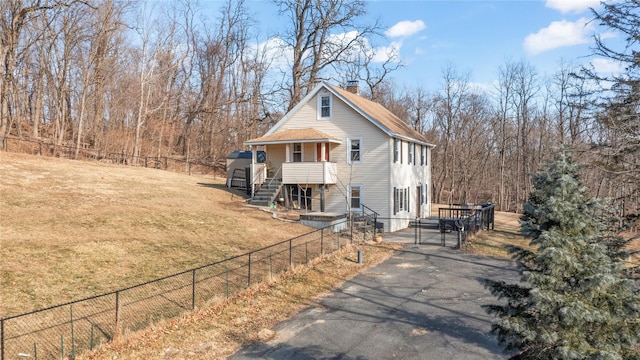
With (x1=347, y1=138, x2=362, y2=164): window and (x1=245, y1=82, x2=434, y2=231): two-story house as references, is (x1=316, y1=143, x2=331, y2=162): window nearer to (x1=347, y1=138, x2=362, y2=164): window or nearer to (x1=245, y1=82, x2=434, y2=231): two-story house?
(x1=245, y1=82, x2=434, y2=231): two-story house

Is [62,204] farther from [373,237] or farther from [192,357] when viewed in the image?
[373,237]

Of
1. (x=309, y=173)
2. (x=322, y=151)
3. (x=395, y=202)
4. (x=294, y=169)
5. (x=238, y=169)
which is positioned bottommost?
(x=395, y=202)

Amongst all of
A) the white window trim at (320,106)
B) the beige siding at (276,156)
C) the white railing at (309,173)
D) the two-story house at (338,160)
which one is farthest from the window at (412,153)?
the beige siding at (276,156)

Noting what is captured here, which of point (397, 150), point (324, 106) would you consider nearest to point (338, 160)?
point (324, 106)

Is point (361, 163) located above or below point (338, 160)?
below

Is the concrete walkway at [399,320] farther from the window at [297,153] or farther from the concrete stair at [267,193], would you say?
the window at [297,153]

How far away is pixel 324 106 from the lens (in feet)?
86.0

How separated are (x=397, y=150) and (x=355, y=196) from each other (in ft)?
13.0

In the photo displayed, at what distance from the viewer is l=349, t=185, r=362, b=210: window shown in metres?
25.3

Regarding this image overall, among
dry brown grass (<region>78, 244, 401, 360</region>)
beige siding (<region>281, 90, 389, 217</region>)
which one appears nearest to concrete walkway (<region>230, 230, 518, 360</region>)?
dry brown grass (<region>78, 244, 401, 360</region>)

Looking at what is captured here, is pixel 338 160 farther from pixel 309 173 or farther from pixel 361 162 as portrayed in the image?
pixel 309 173

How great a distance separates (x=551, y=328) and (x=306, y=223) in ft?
56.3

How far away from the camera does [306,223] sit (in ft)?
74.4

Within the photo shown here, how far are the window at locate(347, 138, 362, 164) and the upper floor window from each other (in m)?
2.17
